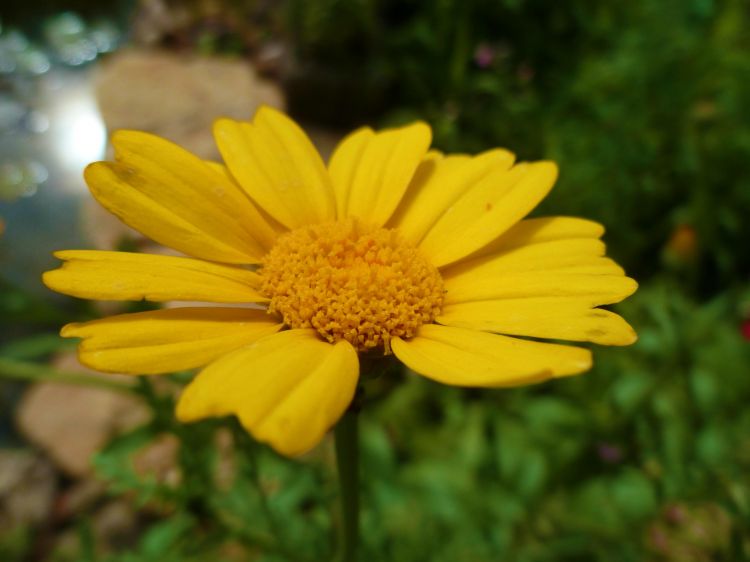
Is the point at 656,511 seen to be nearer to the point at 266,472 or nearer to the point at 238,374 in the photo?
the point at 266,472

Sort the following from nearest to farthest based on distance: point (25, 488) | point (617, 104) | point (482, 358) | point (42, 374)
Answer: point (482, 358), point (42, 374), point (617, 104), point (25, 488)

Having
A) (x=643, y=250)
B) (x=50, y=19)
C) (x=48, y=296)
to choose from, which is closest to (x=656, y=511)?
(x=643, y=250)

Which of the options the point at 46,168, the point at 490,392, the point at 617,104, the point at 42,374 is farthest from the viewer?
the point at 46,168

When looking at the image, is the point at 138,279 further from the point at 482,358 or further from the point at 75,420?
the point at 75,420

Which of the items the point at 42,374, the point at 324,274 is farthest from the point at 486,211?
the point at 42,374

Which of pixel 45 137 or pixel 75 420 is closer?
pixel 75 420

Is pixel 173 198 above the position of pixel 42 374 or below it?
above
